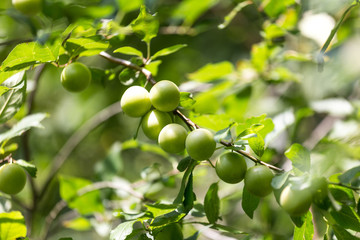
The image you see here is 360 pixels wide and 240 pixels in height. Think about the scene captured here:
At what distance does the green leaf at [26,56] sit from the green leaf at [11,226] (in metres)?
0.25

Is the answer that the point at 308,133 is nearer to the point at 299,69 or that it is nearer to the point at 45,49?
the point at 299,69

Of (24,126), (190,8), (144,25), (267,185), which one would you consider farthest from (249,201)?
(190,8)

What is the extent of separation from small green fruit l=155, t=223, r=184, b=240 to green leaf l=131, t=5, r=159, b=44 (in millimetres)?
340

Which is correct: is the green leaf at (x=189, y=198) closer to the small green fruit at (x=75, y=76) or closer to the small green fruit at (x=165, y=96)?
the small green fruit at (x=165, y=96)

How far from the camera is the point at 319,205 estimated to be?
0.53m

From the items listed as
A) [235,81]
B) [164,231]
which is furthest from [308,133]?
[164,231]

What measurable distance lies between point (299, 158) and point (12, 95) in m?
0.49

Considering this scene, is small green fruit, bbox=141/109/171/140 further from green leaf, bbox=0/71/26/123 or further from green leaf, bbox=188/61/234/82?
green leaf, bbox=188/61/234/82

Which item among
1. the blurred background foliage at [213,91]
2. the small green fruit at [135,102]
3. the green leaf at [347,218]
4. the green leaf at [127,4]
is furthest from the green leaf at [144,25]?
the green leaf at [347,218]

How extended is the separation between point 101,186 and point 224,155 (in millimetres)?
602

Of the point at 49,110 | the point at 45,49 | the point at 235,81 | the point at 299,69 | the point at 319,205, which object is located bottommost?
the point at 49,110

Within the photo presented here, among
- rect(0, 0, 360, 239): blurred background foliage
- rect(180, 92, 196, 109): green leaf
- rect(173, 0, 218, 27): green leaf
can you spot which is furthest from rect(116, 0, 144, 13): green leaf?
rect(180, 92, 196, 109): green leaf

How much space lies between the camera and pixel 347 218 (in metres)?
0.58

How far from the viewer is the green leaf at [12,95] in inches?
26.1
